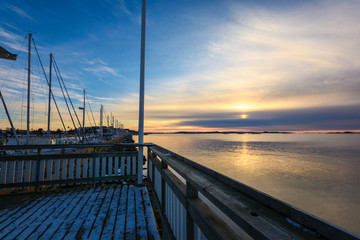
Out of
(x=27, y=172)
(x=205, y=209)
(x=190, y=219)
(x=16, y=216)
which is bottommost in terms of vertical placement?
(x=16, y=216)

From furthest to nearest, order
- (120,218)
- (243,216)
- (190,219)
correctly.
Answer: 1. (120,218)
2. (190,219)
3. (243,216)

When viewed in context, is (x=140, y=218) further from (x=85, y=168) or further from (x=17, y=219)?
(x=85, y=168)

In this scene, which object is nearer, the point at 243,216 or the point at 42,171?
the point at 243,216

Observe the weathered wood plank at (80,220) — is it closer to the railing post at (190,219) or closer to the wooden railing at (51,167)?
the wooden railing at (51,167)

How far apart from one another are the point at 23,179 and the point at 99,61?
983 cm

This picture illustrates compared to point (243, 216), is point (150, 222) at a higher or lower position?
lower

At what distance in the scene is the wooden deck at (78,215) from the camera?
263cm

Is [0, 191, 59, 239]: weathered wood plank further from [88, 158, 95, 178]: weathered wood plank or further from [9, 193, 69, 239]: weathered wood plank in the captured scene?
[88, 158, 95, 178]: weathered wood plank

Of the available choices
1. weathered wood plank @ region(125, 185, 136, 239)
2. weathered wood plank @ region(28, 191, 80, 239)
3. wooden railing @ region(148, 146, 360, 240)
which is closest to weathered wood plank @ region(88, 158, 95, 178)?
weathered wood plank @ region(28, 191, 80, 239)

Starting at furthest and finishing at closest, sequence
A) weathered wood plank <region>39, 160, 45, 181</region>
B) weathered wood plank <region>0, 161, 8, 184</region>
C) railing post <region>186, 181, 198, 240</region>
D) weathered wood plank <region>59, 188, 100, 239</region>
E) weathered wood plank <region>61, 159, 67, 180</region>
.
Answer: weathered wood plank <region>61, 159, 67, 180</region>
weathered wood plank <region>39, 160, 45, 181</region>
weathered wood plank <region>0, 161, 8, 184</region>
weathered wood plank <region>59, 188, 100, 239</region>
railing post <region>186, 181, 198, 240</region>

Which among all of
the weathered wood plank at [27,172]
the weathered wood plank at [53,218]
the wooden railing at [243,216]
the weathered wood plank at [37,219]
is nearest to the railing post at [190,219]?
the wooden railing at [243,216]

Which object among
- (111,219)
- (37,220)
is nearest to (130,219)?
(111,219)

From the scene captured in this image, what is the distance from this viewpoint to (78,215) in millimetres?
3176

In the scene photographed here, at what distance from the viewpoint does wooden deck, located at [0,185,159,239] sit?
8.64 feet
